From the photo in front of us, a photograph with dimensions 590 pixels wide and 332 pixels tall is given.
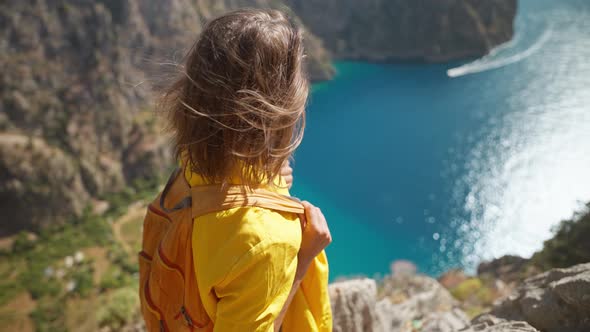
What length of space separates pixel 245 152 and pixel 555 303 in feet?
8.15

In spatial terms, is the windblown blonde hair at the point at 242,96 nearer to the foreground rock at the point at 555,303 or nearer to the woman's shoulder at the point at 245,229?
the woman's shoulder at the point at 245,229

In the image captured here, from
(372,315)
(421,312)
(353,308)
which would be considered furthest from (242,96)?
(421,312)

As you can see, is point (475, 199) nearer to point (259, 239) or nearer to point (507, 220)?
point (507, 220)

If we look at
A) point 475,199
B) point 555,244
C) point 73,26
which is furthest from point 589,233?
point 73,26

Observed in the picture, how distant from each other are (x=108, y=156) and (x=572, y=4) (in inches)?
1492

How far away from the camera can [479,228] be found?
16.6 m

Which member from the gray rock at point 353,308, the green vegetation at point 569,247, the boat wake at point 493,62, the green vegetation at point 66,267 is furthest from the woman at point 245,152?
the boat wake at point 493,62

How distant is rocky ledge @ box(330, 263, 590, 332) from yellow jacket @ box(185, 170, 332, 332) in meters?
1.85

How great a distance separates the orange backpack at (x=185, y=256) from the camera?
4.53 feet

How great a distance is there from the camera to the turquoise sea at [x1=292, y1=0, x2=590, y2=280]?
16.3m

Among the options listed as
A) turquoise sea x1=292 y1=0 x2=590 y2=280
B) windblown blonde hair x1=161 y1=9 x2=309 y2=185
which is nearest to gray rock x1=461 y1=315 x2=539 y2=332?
windblown blonde hair x1=161 y1=9 x2=309 y2=185

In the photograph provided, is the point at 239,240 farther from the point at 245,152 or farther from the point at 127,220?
the point at 127,220

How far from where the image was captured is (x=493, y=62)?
104ft

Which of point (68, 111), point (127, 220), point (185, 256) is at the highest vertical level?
point (185, 256)
